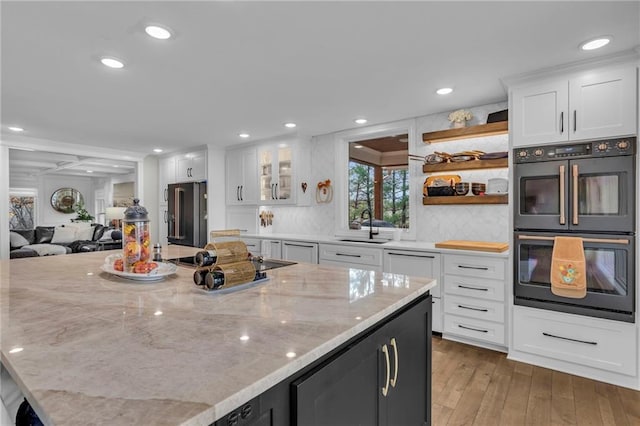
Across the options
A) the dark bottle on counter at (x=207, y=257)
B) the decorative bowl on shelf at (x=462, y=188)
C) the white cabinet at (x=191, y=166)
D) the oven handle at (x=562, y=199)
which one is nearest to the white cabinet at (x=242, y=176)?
the white cabinet at (x=191, y=166)

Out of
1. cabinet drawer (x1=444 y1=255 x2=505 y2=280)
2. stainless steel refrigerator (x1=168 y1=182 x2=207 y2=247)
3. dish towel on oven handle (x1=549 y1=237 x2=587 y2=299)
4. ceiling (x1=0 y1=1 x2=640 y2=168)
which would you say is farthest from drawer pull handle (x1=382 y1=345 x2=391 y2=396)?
stainless steel refrigerator (x1=168 y1=182 x2=207 y2=247)

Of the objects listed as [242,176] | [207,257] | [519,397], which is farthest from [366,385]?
[242,176]

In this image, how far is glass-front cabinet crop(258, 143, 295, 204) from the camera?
4633 mm

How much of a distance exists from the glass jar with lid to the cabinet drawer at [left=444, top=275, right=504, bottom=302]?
2498 mm

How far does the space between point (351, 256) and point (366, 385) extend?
2.54 m

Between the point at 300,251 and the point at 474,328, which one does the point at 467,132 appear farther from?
the point at 300,251

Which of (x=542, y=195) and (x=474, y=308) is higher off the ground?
(x=542, y=195)

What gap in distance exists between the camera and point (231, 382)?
689 mm

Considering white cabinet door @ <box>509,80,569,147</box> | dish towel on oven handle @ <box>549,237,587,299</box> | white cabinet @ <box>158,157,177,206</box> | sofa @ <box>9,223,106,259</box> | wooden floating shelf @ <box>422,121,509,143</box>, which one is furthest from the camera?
sofa @ <box>9,223,106,259</box>

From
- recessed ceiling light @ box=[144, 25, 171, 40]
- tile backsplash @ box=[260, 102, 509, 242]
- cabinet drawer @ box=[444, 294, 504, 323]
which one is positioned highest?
recessed ceiling light @ box=[144, 25, 171, 40]

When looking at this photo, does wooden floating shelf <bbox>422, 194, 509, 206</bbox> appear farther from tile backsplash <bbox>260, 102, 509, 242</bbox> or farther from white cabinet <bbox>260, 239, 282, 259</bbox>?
white cabinet <bbox>260, 239, 282, 259</bbox>

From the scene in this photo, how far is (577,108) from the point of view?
2.38m

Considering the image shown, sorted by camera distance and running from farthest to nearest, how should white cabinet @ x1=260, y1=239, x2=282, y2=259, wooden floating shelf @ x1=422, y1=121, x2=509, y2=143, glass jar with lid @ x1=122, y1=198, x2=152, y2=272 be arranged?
white cabinet @ x1=260, y1=239, x2=282, y2=259
wooden floating shelf @ x1=422, y1=121, x2=509, y2=143
glass jar with lid @ x1=122, y1=198, x2=152, y2=272

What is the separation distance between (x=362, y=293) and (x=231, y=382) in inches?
31.2
